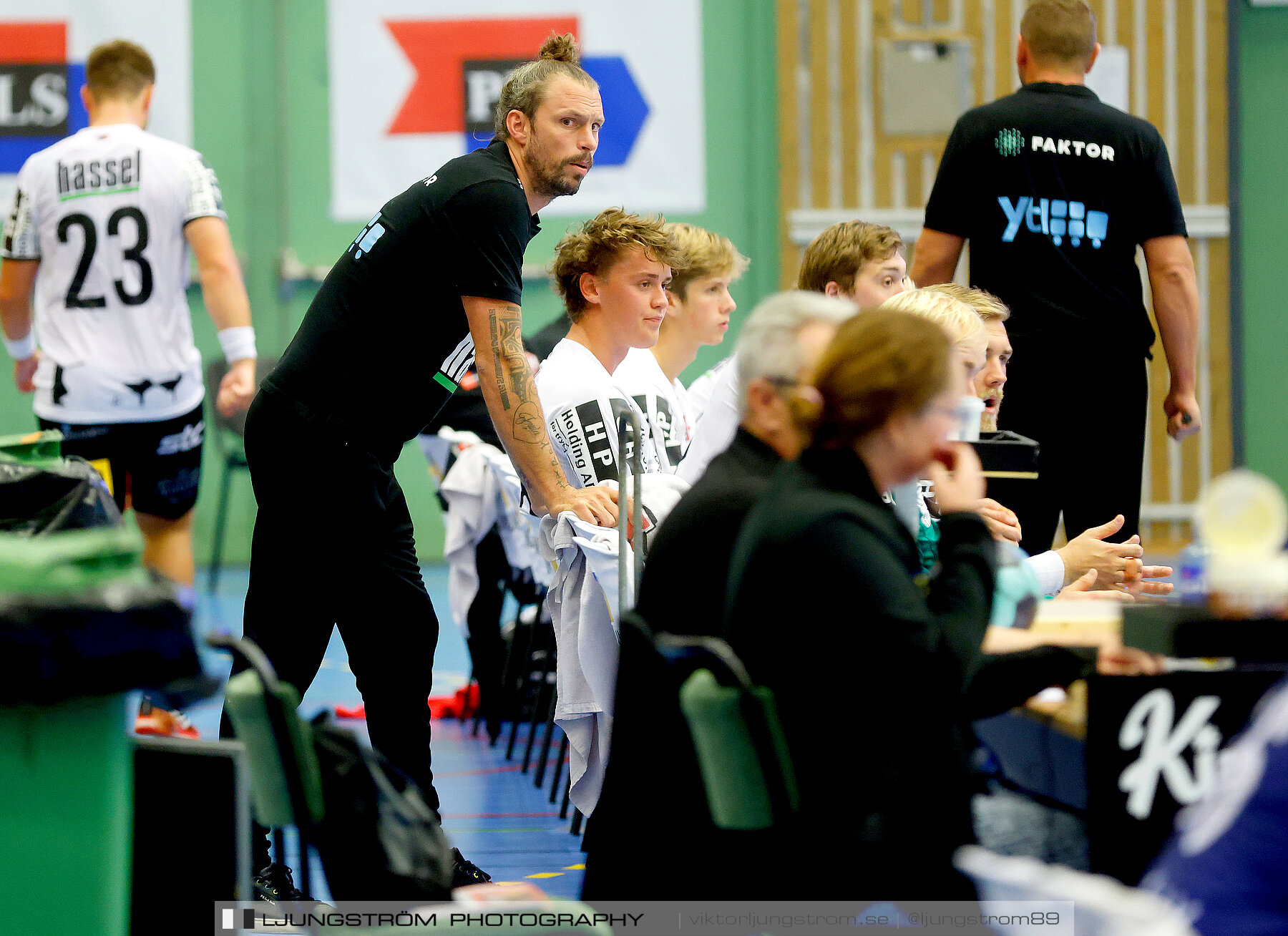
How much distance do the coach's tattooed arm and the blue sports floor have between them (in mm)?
672

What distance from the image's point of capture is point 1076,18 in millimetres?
3926

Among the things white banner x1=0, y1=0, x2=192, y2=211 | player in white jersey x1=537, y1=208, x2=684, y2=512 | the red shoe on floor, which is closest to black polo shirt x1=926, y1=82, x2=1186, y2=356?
player in white jersey x1=537, y1=208, x2=684, y2=512

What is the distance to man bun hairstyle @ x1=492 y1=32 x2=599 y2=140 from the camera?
3037mm

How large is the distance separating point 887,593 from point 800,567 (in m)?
0.10

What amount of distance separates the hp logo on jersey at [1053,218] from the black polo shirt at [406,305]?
1.60m

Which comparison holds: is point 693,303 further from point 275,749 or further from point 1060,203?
point 275,749

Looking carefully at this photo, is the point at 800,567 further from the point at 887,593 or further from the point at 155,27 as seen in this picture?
the point at 155,27

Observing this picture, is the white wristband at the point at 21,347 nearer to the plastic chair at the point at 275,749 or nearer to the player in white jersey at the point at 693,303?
the player in white jersey at the point at 693,303

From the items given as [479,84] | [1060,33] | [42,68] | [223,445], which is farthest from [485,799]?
[42,68]

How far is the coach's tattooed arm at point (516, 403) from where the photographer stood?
114 inches

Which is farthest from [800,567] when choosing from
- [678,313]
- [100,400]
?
[100,400]

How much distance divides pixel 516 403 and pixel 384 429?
0.28m

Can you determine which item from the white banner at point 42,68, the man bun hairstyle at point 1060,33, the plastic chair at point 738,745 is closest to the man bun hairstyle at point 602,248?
the man bun hairstyle at point 1060,33

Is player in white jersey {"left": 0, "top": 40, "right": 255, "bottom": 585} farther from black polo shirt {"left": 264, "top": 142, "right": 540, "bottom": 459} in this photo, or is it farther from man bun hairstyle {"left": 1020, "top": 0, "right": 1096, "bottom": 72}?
man bun hairstyle {"left": 1020, "top": 0, "right": 1096, "bottom": 72}
